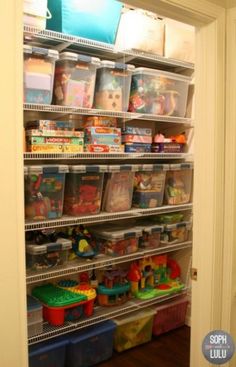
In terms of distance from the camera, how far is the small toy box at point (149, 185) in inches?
105

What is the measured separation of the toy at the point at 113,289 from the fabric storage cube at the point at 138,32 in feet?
5.15

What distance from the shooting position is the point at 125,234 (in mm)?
2543

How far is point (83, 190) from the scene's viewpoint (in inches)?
92.4

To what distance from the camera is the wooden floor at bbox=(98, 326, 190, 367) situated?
96.0 inches

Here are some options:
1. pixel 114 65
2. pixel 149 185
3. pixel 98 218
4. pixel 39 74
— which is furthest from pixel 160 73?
pixel 98 218

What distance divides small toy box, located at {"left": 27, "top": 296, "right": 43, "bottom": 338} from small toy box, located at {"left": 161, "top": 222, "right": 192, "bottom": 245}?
1.10 metres

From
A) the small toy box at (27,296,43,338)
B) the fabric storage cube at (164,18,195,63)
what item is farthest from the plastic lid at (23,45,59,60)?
the small toy box at (27,296,43,338)

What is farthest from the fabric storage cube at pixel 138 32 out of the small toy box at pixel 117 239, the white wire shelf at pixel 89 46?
the small toy box at pixel 117 239

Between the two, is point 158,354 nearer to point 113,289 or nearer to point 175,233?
point 113,289

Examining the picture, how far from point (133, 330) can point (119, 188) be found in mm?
1026

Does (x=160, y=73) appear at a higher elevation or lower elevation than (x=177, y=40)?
lower

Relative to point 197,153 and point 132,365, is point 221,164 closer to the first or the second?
point 197,153

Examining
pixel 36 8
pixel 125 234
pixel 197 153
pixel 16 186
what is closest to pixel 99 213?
pixel 125 234

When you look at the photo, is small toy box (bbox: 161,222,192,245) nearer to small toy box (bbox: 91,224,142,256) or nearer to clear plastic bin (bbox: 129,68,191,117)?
small toy box (bbox: 91,224,142,256)
